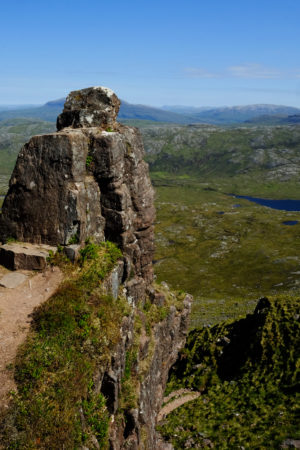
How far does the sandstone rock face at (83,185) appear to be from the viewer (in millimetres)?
25766

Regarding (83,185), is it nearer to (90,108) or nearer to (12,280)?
(12,280)

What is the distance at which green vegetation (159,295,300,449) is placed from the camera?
105ft

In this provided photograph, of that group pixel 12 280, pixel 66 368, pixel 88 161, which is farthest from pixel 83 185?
pixel 66 368

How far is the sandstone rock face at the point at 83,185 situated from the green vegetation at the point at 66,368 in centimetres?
500

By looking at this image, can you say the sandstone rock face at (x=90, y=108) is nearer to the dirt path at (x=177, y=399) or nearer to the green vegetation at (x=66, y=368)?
the green vegetation at (x=66, y=368)

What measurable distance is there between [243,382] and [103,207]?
2967cm

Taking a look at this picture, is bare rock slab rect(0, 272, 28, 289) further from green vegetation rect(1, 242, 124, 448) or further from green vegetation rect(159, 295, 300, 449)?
green vegetation rect(159, 295, 300, 449)

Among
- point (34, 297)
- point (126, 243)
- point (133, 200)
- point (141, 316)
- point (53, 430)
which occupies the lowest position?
point (141, 316)

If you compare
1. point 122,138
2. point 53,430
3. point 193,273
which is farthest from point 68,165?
point 193,273

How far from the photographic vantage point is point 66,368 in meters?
18.1

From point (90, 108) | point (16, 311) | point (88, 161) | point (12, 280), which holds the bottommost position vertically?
point (16, 311)

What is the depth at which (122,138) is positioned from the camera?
100 ft

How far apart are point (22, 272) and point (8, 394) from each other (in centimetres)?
989

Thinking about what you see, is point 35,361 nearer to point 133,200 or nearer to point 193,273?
point 133,200
